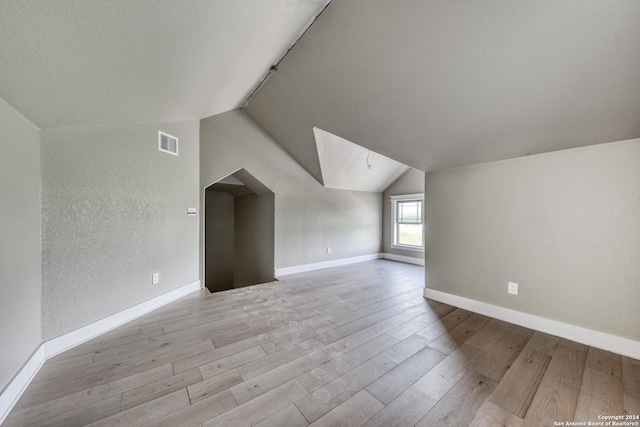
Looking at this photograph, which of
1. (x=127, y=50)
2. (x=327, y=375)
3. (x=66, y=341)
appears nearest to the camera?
(x=127, y=50)

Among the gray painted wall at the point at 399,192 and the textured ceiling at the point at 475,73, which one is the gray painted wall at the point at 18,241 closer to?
the textured ceiling at the point at 475,73

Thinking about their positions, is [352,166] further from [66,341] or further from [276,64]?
[66,341]

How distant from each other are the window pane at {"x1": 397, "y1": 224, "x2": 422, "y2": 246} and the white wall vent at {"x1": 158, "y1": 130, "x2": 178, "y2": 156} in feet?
16.5

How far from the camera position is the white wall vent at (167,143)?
2820mm

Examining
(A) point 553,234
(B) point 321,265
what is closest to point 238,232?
(B) point 321,265

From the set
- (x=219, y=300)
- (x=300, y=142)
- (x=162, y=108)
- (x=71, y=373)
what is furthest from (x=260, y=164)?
(x=71, y=373)

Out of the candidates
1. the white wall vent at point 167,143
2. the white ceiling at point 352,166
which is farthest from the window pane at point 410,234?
the white wall vent at point 167,143

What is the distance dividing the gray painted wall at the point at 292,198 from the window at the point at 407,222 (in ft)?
1.49

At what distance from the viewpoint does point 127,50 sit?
4.73 ft

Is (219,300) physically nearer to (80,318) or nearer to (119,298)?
(119,298)

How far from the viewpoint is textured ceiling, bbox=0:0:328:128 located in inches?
43.1

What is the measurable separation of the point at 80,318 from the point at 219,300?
1.30 metres

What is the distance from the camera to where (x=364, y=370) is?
1659 mm

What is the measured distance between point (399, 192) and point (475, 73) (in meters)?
4.19
